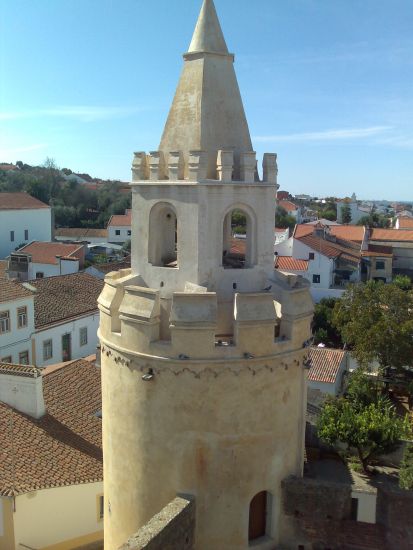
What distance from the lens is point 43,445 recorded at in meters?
18.3

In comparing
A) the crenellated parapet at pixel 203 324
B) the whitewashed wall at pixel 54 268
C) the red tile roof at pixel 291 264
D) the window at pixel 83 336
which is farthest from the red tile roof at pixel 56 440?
the red tile roof at pixel 291 264

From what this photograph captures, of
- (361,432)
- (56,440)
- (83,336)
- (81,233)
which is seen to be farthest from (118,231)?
(361,432)

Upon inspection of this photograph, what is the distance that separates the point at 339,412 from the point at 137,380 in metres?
9.46

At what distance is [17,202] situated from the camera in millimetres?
74000

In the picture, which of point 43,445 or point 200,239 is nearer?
point 200,239

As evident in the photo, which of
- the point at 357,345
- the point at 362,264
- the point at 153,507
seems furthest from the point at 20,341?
the point at 362,264

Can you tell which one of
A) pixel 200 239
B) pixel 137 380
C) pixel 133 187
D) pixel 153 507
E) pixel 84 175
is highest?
pixel 84 175

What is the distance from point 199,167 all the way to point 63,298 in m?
30.5

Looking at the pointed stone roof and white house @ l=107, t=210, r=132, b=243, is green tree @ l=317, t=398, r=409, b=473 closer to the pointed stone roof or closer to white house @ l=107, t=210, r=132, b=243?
the pointed stone roof

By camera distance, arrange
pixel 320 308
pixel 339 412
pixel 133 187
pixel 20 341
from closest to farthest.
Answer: pixel 133 187 < pixel 339 412 < pixel 20 341 < pixel 320 308

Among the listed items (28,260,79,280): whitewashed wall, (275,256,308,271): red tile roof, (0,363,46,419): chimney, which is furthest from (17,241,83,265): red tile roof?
(0,363,46,419): chimney

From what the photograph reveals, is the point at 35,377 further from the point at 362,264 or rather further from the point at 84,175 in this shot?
the point at 84,175

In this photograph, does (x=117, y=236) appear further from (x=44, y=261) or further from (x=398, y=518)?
(x=398, y=518)

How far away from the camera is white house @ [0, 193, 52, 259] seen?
71250 mm
